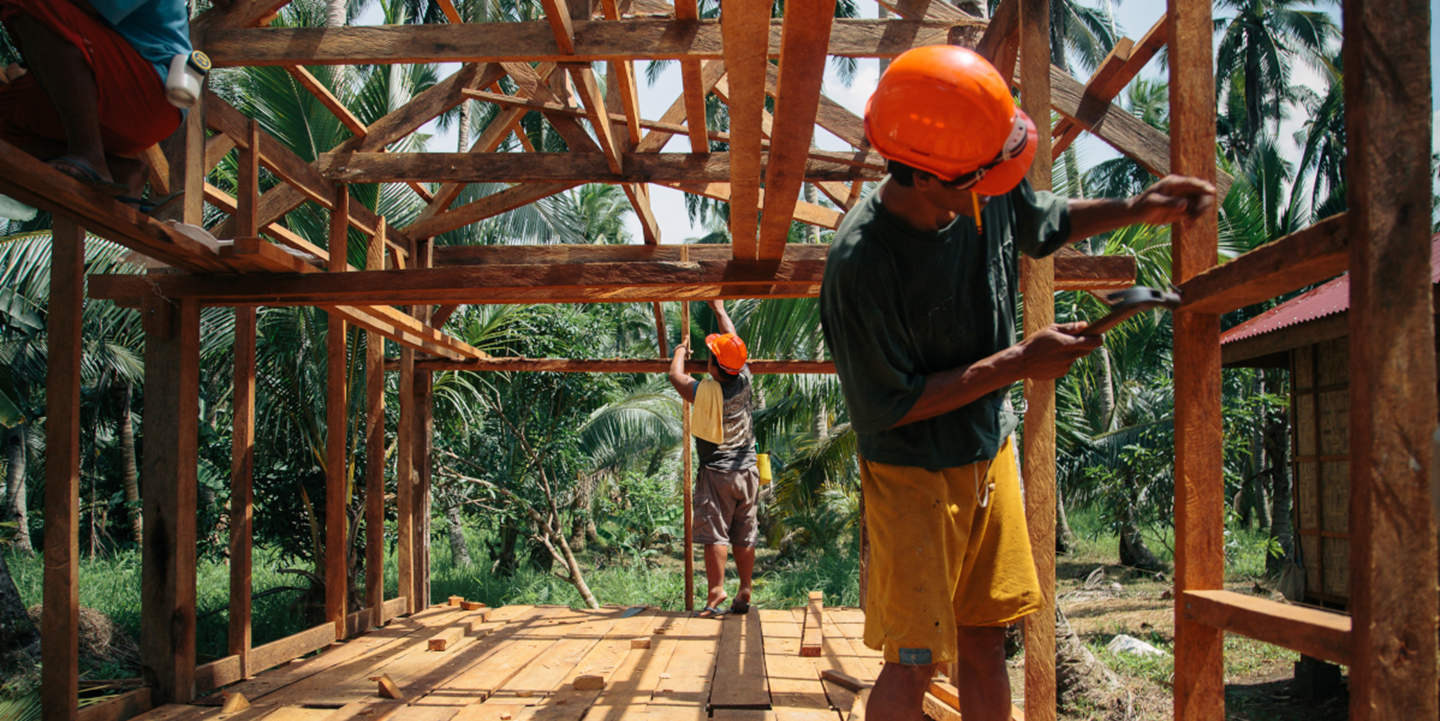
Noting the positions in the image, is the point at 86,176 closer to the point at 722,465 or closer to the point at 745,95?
the point at 745,95

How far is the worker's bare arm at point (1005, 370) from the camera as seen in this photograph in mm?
1813

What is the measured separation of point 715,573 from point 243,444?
3.04 metres

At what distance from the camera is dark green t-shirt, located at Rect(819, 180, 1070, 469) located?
194cm

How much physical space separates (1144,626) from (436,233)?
27.3 feet

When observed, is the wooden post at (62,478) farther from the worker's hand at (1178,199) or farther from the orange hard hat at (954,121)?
the worker's hand at (1178,199)

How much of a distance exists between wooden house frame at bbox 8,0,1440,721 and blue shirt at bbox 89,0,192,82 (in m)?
0.55

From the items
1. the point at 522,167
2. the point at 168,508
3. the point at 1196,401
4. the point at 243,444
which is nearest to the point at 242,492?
the point at 243,444

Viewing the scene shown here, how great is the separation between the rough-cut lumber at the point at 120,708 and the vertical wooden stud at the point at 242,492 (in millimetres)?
497

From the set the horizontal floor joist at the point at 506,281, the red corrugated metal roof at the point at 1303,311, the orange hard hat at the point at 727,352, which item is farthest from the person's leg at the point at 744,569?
the red corrugated metal roof at the point at 1303,311

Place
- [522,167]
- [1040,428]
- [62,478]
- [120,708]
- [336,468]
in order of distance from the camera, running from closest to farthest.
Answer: [1040,428] → [62,478] → [120,708] → [336,468] → [522,167]

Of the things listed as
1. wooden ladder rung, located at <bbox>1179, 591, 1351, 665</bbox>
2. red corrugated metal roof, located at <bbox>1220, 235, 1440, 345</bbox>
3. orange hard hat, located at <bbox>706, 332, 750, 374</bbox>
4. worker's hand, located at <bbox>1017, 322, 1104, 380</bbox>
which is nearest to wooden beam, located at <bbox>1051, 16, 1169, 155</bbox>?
worker's hand, located at <bbox>1017, 322, 1104, 380</bbox>

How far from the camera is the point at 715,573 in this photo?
5.82 m

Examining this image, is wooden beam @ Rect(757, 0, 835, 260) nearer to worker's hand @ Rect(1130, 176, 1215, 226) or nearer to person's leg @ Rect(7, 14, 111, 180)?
worker's hand @ Rect(1130, 176, 1215, 226)

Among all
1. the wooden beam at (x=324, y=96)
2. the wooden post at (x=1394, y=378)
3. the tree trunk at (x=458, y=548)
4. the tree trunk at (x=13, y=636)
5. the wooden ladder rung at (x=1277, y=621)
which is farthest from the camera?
the tree trunk at (x=458, y=548)
